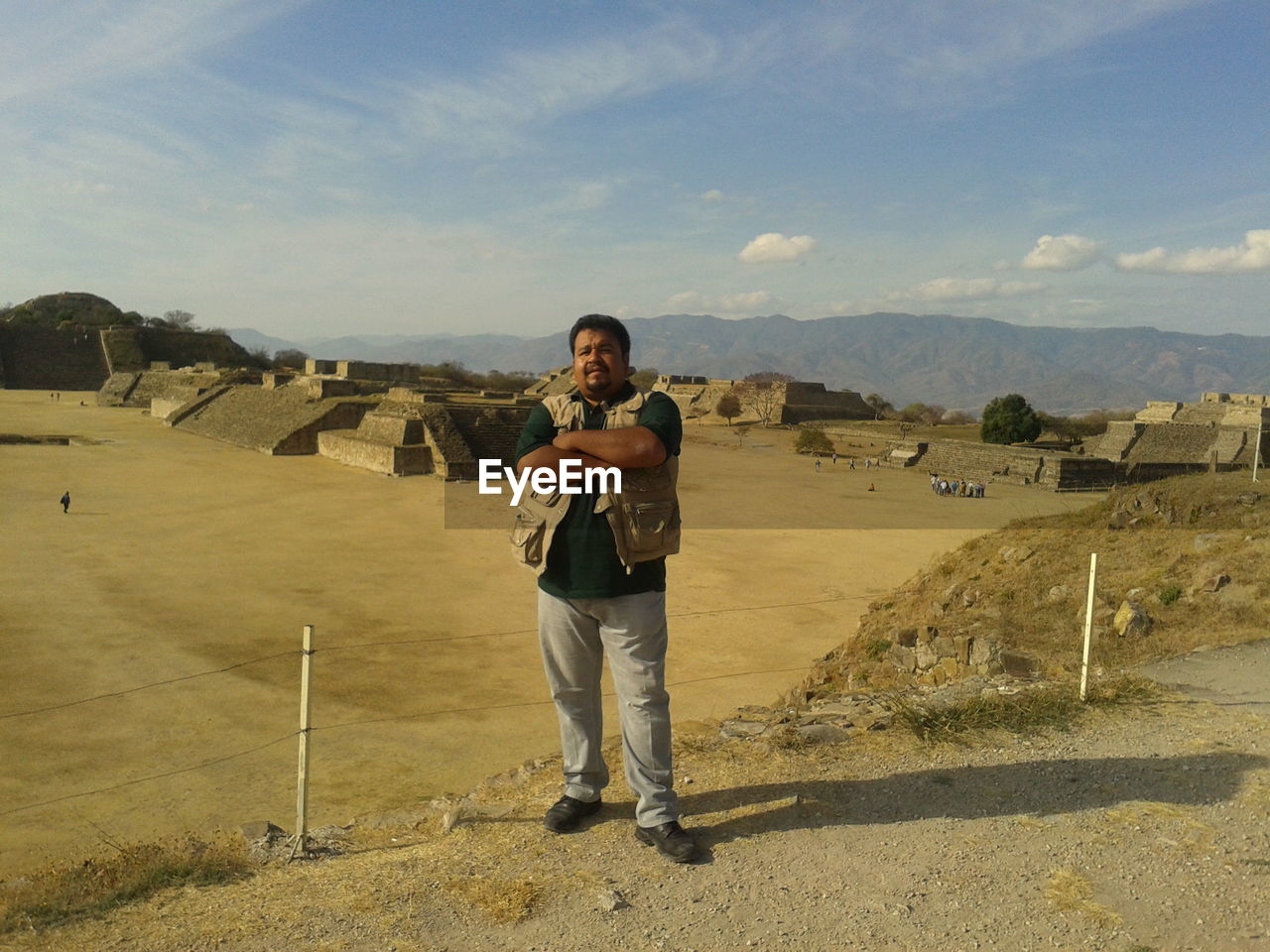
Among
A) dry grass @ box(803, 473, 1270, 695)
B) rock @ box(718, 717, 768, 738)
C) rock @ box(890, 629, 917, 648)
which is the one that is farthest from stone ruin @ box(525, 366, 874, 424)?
rock @ box(718, 717, 768, 738)

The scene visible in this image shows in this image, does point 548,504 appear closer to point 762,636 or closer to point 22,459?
point 762,636

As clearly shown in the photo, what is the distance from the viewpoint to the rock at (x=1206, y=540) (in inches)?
256

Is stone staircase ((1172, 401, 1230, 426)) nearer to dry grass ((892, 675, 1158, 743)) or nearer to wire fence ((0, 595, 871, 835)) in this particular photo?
wire fence ((0, 595, 871, 835))

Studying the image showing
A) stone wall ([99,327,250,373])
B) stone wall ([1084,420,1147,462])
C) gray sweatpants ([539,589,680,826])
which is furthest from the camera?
stone wall ([99,327,250,373])

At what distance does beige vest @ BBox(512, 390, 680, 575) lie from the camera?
9.14ft

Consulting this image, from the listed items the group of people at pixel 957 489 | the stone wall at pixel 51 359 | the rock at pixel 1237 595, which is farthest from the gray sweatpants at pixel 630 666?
the stone wall at pixel 51 359

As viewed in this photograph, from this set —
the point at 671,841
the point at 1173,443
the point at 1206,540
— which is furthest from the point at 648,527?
the point at 1173,443

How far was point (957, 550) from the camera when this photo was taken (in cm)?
867

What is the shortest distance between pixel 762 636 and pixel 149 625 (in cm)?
683

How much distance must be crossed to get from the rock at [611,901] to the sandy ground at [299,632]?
3.43 metres

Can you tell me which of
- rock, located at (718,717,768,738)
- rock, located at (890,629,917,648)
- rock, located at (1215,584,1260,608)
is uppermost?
rock, located at (1215,584,1260,608)

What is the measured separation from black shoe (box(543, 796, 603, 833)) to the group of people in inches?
954

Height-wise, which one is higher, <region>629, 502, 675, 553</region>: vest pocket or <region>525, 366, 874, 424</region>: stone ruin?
<region>525, 366, 874, 424</region>: stone ruin

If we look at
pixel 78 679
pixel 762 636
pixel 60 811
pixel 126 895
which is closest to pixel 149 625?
pixel 78 679
